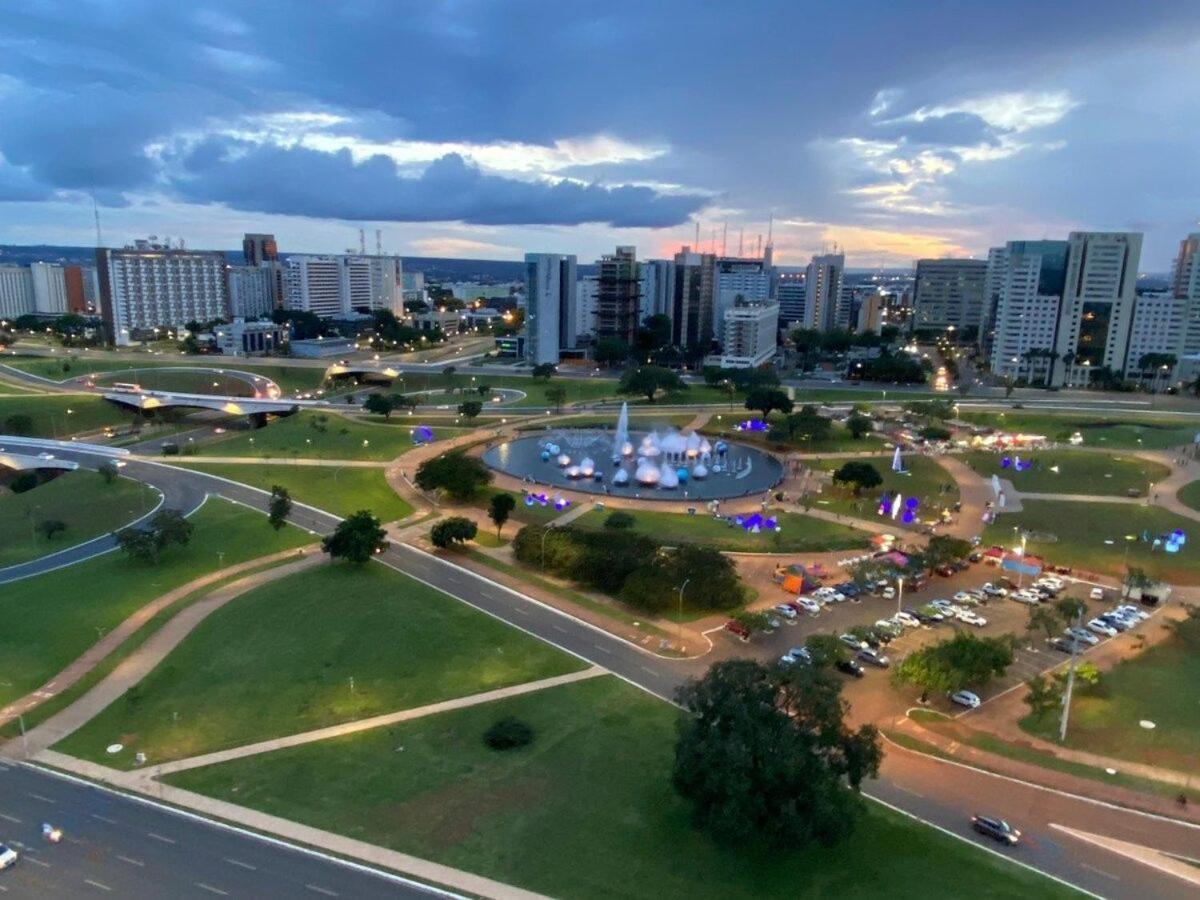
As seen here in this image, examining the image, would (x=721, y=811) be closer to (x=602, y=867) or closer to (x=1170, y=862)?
(x=602, y=867)

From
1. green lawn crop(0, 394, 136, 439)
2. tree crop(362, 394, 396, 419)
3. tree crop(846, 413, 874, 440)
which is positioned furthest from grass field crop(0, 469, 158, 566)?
tree crop(846, 413, 874, 440)

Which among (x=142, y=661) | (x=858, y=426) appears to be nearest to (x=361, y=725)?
(x=142, y=661)

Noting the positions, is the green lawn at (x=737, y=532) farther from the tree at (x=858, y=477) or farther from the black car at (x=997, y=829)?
the black car at (x=997, y=829)

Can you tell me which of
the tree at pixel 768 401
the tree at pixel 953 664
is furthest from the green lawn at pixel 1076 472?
the tree at pixel 953 664

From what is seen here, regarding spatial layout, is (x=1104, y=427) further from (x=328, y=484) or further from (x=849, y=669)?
(x=328, y=484)

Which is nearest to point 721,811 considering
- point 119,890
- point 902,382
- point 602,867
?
point 602,867

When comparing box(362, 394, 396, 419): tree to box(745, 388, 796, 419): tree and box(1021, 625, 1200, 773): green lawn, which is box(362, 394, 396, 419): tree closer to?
box(745, 388, 796, 419): tree

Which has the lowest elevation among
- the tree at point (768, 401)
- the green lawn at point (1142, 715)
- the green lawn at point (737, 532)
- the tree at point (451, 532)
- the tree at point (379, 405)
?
the green lawn at point (1142, 715)
